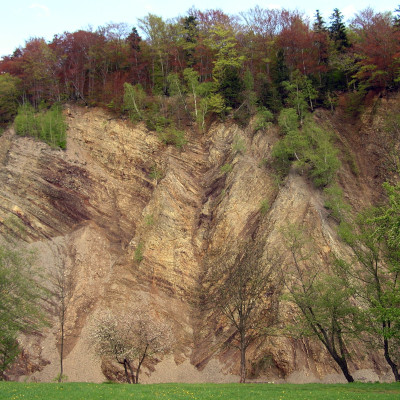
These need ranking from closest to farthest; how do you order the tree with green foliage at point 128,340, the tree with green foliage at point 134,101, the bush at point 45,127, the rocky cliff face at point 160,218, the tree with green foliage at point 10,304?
the tree with green foliage at point 10,304 < the tree with green foliage at point 128,340 < the rocky cliff face at point 160,218 < the bush at point 45,127 < the tree with green foliage at point 134,101

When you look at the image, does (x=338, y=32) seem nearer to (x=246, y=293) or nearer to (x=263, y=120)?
(x=263, y=120)

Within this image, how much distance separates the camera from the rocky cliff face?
2744 centimetres

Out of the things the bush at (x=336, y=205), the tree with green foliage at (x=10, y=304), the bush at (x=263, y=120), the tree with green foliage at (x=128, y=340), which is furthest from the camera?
the bush at (x=263, y=120)

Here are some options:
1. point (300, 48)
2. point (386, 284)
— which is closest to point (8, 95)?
point (300, 48)

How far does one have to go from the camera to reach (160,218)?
116 ft

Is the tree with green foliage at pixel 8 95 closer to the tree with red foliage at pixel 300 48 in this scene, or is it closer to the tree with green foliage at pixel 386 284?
the tree with red foliage at pixel 300 48

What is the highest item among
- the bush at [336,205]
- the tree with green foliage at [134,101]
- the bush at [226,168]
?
the tree with green foliage at [134,101]

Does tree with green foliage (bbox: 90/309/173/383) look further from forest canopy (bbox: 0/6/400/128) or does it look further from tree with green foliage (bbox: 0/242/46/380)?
forest canopy (bbox: 0/6/400/128)

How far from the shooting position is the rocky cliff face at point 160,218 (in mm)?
27438

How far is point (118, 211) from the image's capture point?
37.6m

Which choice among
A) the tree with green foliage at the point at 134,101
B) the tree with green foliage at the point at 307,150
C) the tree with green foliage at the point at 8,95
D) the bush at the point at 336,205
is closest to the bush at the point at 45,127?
the tree with green foliage at the point at 8,95

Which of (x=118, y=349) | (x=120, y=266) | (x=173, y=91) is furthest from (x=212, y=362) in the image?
(x=173, y=91)

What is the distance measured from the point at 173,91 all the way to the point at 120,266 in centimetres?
2080

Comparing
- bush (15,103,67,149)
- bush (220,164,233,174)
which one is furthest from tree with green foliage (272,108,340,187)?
bush (15,103,67,149)
